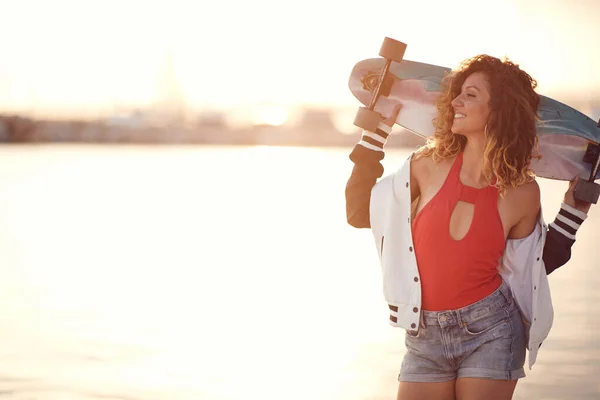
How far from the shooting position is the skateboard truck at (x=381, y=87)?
381 centimetres

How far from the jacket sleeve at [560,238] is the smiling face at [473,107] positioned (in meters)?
0.44

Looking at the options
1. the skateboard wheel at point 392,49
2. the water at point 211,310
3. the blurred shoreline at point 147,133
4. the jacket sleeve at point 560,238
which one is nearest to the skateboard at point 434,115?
the skateboard wheel at point 392,49

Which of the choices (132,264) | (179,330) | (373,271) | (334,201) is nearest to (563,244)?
(179,330)

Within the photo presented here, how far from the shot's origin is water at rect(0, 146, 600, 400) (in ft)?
20.6

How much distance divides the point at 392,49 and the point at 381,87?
8.2 inches

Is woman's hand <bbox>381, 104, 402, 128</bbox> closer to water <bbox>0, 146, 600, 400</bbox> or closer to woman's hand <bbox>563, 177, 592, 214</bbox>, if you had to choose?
woman's hand <bbox>563, 177, 592, 214</bbox>

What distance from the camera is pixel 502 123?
345cm

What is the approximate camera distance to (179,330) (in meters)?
7.79

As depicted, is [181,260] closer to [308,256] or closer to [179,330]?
[308,256]

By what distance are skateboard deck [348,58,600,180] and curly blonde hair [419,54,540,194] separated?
1.61 ft

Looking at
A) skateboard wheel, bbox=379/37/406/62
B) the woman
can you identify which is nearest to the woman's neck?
the woman

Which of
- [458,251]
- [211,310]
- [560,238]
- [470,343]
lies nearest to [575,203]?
[560,238]

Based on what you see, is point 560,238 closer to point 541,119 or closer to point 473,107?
point 473,107

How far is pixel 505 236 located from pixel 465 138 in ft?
1.26
